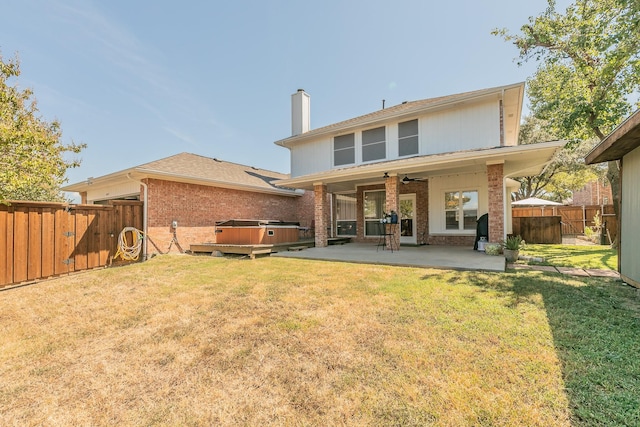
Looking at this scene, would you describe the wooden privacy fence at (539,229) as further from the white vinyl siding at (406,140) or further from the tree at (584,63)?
the white vinyl siding at (406,140)

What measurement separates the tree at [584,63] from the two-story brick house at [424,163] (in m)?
1.89

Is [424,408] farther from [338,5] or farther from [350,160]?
[338,5]

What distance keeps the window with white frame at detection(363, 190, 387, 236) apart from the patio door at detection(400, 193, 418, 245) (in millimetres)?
982

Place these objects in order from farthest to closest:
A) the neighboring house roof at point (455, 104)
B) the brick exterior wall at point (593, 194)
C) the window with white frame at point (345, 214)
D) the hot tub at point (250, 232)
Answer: the brick exterior wall at point (593, 194)
the window with white frame at point (345, 214)
the hot tub at point (250, 232)
the neighboring house roof at point (455, 104)

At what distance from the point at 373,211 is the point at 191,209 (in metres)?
8.36

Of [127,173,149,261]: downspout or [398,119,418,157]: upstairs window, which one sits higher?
[398,119,418,157]: upstairs window

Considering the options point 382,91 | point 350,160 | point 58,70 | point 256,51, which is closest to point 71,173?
point 58,70

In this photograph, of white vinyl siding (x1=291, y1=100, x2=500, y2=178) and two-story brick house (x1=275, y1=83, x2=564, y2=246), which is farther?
white vinyl siding (x1=291, y1=100, x2=500, y2=178)

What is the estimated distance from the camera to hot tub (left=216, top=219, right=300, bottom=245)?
10148 millimetres

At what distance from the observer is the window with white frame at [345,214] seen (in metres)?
14.0

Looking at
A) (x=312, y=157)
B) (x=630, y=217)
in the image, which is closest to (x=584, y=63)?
(x=630, y=217)

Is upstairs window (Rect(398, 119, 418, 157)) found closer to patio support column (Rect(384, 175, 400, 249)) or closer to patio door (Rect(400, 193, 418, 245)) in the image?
patio support column (Rect(384, 175, 400, 249))

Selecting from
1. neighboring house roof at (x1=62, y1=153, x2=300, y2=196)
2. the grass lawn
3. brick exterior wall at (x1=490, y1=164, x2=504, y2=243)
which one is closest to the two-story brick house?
brick exterior wall at (x1=490, y1=164, x2=504, y2=243)

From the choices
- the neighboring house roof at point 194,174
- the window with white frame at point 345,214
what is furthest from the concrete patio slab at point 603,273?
the neighboring house roof at point 194,174
